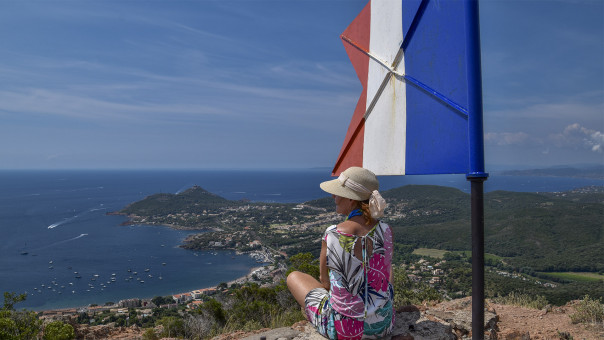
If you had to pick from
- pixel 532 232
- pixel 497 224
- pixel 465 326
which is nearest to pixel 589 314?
pixel 465 326

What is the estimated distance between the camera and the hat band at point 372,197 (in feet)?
6.33

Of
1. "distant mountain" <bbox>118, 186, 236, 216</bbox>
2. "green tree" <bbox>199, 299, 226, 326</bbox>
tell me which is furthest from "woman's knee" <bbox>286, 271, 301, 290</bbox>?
"distant mountain" <bbox>118, 186, 236, 216</bbox>

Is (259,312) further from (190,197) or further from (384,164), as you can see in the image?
(190,197)

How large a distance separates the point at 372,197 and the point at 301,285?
90 cm

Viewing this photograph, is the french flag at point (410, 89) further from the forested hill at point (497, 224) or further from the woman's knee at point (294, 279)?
the forested hill at point (497, 224)

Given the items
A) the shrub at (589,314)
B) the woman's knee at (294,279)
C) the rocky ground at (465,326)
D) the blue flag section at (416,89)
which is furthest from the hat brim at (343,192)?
the shrub at (589,314)

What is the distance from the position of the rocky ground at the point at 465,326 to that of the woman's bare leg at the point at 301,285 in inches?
9.5

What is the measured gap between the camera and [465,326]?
9.00ft

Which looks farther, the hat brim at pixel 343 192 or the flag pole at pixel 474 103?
the hat brim at pixel 343 192

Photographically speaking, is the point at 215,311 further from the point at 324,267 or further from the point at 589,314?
the point at 589,314

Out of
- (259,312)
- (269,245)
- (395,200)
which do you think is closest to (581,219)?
(395,200)

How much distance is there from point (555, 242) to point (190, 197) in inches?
2761

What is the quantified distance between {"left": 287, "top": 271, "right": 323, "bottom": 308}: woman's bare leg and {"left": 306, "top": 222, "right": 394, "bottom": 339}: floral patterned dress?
240mm

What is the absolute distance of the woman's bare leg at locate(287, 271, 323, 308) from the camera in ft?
7.86
